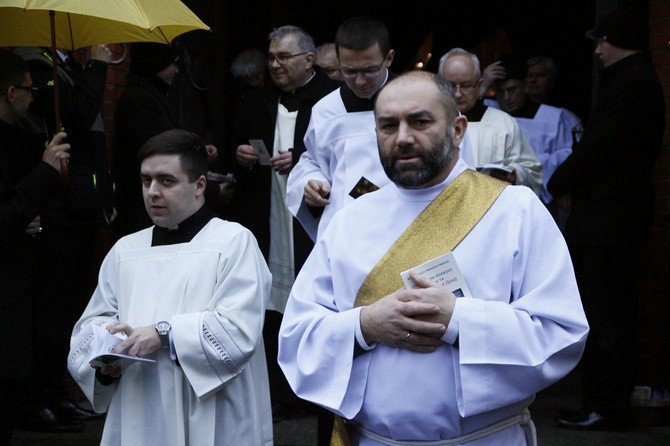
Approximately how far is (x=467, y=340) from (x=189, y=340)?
1516mm

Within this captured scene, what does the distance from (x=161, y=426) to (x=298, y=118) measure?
279 cm

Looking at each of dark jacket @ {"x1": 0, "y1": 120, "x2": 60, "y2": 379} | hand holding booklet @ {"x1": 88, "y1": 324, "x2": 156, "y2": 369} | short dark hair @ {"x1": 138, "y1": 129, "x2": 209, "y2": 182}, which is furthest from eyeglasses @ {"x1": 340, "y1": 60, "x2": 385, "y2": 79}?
hand holding booklet @ {"x1": 88, "y1": 324, "x2": 156, "y2": 369}

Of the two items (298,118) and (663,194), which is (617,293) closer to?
(663,194)

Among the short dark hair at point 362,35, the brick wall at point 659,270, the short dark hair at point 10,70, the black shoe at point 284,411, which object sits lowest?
the black shoe at point 284,411

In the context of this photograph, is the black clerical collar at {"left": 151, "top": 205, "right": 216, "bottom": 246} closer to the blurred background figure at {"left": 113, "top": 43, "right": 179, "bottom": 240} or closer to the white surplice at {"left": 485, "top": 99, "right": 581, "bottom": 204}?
the blurred background figure at {"left": 113, "top": 43, "right": 179, "bottom": 240}

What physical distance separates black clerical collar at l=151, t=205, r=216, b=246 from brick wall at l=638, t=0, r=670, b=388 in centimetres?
380

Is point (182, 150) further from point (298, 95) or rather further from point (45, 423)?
point (45, 423)

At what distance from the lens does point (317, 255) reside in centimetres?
402

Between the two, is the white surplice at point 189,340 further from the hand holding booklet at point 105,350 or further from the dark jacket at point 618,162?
the dark jacket at point 618,162

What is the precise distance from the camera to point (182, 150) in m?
Answer: 5.12

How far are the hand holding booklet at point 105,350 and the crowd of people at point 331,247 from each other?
0.03m

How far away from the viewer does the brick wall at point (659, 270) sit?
7902 mm

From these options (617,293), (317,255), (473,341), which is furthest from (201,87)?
(473,341)

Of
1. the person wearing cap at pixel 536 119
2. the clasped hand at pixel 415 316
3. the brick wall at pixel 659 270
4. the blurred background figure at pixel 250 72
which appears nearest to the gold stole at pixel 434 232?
the clasped hand at pixel 415 316
